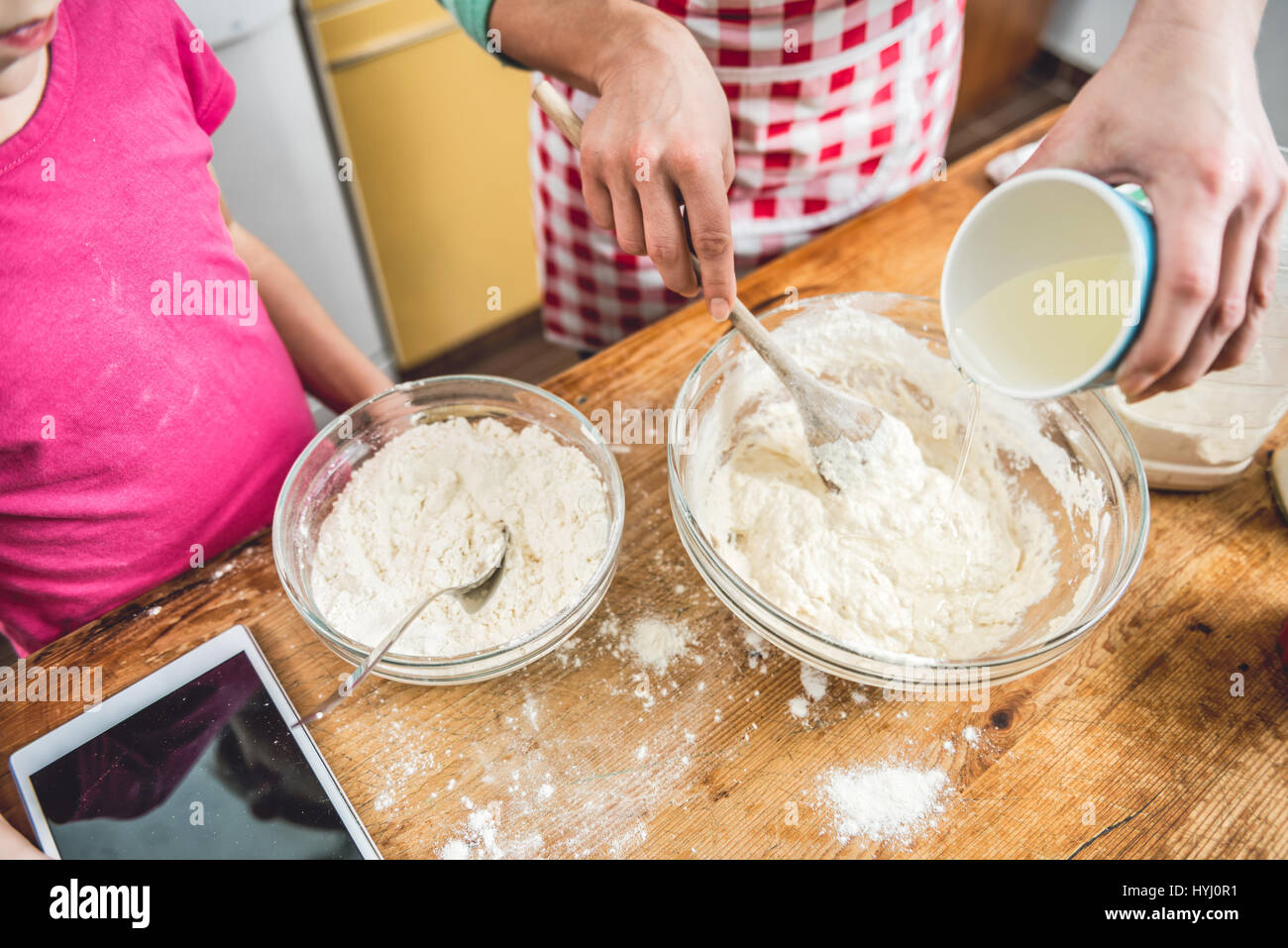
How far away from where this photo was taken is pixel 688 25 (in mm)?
1079

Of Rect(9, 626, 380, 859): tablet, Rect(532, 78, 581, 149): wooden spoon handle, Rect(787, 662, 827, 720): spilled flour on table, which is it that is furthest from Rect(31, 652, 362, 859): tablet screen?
Rect(532, 78, 581, 149): wooden spoon handle

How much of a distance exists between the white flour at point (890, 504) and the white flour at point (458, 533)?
0.53ft

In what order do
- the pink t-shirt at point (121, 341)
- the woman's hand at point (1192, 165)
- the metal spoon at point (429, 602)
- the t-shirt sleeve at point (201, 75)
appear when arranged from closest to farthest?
the woman's hand at point (1192, 165)
the metal spoon at point (429, 602)
the pink t-shirt at point (121, 341)
the t-shirt sleeve at point (201, 75)

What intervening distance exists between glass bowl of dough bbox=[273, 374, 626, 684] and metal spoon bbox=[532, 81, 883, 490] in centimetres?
21

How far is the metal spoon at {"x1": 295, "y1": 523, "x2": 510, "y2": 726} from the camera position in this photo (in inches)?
28.0

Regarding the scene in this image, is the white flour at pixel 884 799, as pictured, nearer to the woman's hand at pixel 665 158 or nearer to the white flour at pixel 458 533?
the white flour at pixel 458 533

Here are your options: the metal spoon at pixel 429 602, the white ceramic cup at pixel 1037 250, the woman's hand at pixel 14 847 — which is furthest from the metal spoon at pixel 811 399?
the woman's hand at pixel 14 847

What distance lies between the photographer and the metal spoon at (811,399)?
0.86 m

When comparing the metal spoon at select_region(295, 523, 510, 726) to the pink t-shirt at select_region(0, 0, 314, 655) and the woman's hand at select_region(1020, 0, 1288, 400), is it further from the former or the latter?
the woman's hand at select_region(1020, 0, 1288, 400)

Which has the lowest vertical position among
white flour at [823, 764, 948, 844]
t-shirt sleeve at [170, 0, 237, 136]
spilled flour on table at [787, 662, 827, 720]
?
white flour at [823, 764, 948, 844]

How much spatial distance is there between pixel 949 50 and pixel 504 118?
113 cm

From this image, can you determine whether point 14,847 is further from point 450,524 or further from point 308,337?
point 308,337

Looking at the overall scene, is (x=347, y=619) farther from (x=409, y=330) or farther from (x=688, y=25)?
(x=409, y=330)
